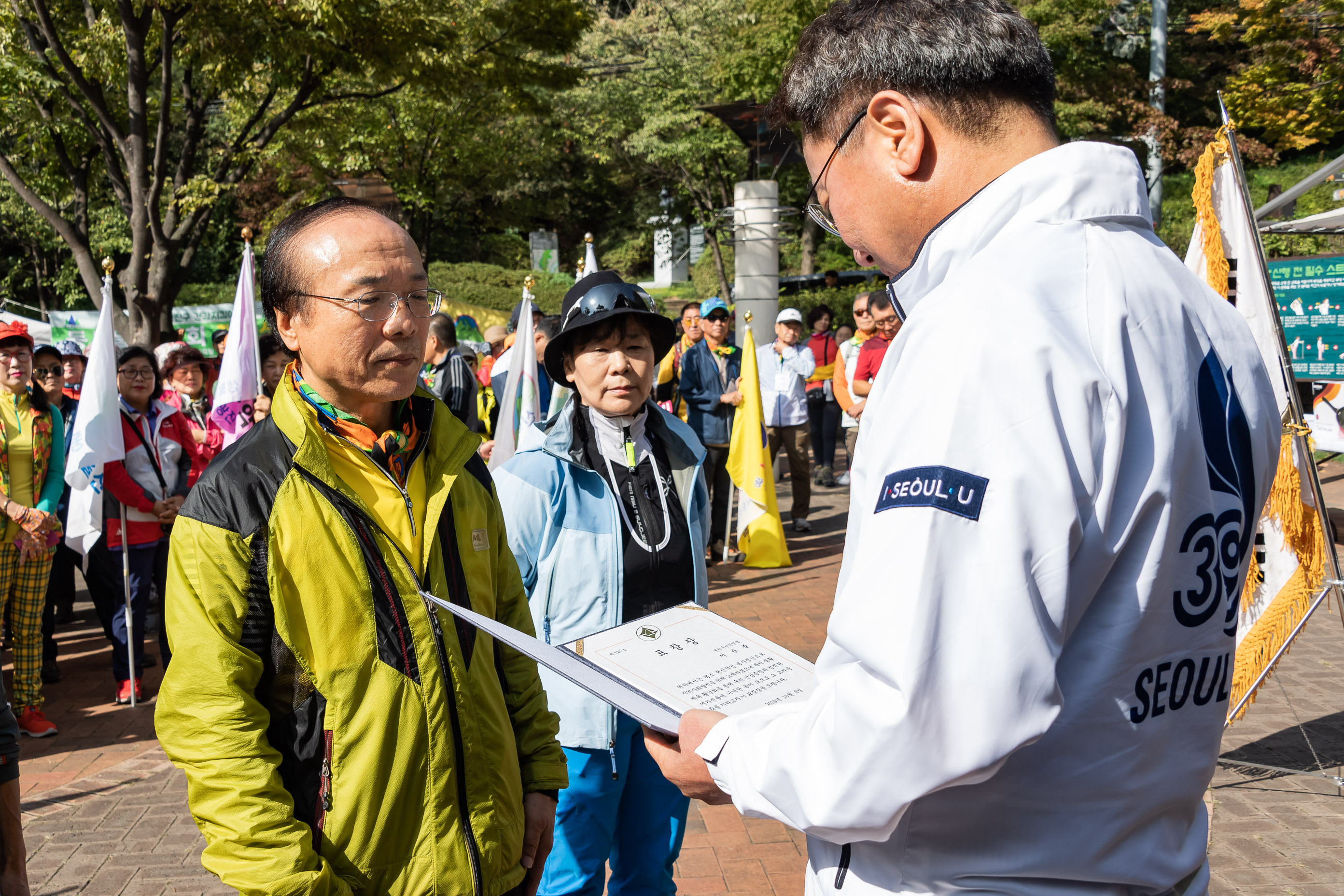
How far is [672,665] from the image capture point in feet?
5.52

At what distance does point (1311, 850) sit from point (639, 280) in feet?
114

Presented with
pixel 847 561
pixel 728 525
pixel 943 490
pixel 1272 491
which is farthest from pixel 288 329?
pixel 728 525

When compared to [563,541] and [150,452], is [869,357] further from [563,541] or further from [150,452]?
[563,541]

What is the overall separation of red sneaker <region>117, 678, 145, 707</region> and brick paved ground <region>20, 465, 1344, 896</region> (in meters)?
0.09

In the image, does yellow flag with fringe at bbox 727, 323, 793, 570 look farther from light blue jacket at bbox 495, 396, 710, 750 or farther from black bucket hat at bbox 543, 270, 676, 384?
light blue jacket at bbox 495, 396, 710, 750

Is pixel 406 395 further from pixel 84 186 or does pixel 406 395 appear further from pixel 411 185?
pixel 411 185

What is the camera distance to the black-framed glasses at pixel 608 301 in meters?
3.24

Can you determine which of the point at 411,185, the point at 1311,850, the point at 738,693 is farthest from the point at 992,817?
the point at 411,185

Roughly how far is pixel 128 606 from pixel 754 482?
505 centimetres

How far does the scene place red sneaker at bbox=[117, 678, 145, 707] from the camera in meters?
6.20

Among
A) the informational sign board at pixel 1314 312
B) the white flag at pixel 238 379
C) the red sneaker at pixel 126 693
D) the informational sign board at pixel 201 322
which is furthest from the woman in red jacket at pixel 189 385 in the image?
the informational sign board at pixel 201 322

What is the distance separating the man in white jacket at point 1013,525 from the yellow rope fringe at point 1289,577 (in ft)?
11.7

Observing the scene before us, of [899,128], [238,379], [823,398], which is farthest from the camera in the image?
[823,398]

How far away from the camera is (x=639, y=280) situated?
124 ft
